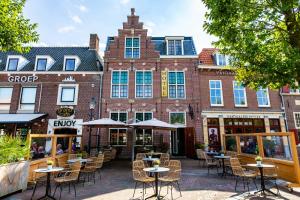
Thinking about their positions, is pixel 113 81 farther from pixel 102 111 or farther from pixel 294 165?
pixel 294 165

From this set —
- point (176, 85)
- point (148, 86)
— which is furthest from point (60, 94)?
point (176, 85)

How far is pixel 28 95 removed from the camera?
16.7m

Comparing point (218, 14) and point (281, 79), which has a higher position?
point (218, 14)

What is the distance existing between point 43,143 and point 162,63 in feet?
36.7

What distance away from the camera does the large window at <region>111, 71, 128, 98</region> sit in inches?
659

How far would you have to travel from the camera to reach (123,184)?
764cm

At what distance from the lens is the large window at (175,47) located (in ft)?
58.0

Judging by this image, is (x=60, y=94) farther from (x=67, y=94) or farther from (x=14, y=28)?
(x=14, y=28)

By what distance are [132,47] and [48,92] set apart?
817 cm

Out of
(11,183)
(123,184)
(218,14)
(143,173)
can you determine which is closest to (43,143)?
(11,183)

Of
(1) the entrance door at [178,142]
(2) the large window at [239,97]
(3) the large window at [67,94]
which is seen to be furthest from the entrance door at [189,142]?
(3) the large window at [67,94]

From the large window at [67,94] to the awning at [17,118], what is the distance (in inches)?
78.2

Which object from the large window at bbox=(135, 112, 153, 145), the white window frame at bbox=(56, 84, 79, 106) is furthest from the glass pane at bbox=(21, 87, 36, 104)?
the large window at bbox=(135, 112, 153, 145)

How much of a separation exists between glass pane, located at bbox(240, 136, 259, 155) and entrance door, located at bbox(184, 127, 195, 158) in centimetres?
479
